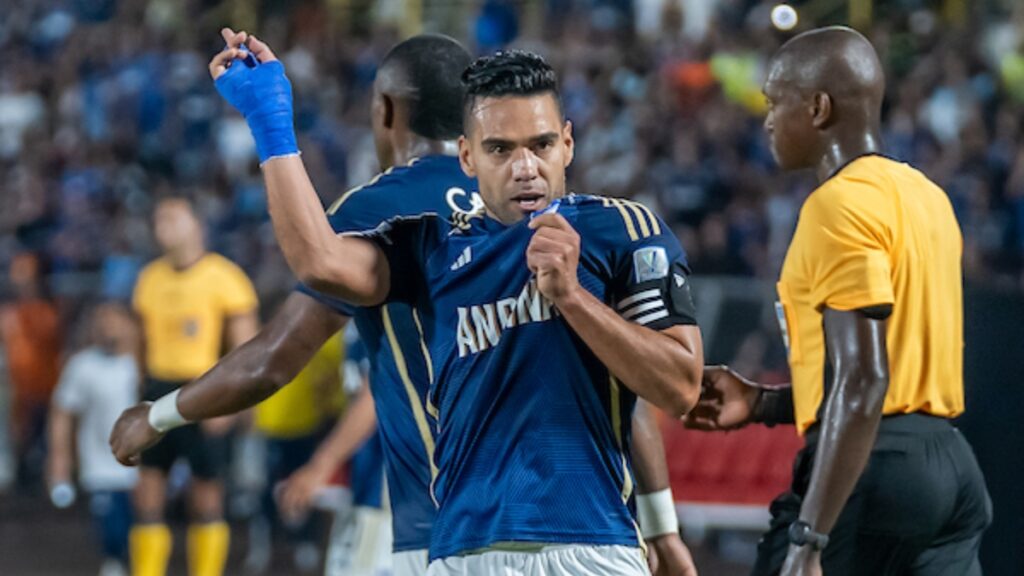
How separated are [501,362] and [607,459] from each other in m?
0.33

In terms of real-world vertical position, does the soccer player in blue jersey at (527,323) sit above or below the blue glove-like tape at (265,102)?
below

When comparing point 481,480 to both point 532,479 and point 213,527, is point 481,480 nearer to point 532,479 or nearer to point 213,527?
point 532,479

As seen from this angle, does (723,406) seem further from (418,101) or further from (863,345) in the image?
(418,101)

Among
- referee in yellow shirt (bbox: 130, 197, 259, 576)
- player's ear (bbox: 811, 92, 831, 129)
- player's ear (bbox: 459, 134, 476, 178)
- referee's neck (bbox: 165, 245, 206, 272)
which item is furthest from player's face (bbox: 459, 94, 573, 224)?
referee's neck (bbox: 165, 245, 206, 272)

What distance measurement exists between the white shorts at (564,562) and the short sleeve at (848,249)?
1.16 meters

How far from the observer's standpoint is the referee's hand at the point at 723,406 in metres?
5.36

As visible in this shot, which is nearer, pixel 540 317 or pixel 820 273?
pixel 540 317

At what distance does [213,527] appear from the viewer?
1102 cm

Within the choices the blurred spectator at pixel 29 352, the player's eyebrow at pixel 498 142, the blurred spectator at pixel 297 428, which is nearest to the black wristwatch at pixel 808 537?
the player's eyebrow at pixel 498 142

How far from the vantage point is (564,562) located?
3873 millimetres

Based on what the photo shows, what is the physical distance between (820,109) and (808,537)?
51.0 inches

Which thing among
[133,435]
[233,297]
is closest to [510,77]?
[133,435]

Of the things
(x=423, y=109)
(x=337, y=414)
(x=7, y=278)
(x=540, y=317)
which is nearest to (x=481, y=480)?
(x=540, y=317)

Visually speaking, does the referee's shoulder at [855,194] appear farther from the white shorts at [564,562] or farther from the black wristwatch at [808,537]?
the white shorts at [564,562]
